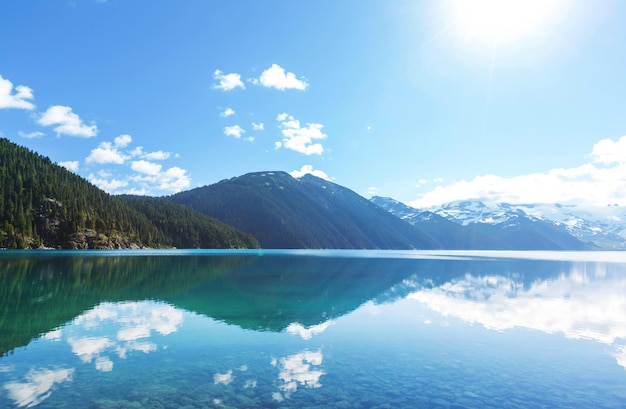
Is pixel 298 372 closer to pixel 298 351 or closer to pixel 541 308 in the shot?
pixel 298 351

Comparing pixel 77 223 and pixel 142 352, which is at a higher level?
pixel 77 223

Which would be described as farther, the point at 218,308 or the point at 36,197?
the point at 36,197

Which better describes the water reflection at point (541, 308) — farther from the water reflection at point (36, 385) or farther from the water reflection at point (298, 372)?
the water reflection at point (36, 385)

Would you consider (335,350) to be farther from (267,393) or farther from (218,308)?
(218,308)

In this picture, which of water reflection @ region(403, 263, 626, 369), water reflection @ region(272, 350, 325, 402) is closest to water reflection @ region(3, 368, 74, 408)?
water reflection @ region(272, 350, 325, 402)

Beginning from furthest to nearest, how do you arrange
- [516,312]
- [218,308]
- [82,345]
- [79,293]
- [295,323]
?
[79,293] → [516,312] → [218,308] → [295,323] → [82,345]

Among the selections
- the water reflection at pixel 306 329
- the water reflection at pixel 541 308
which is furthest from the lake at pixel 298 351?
the water reflection at pixel 541 308

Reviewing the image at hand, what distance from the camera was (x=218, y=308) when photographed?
1706 inches

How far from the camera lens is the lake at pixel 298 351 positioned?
18.1 meters

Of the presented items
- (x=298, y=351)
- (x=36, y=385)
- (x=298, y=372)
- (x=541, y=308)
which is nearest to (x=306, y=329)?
(x=298, y=351)

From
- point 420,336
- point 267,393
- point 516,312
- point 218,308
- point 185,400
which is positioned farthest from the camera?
point 516,312

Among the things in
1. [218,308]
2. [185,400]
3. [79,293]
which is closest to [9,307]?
[79,293]

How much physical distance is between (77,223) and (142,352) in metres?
196

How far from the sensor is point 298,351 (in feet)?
87.1
